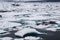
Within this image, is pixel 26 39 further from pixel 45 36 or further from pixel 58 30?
pixel 58 30

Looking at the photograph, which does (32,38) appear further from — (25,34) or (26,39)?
(25,34)

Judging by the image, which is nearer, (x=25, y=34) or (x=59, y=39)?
(x=59, y=39)

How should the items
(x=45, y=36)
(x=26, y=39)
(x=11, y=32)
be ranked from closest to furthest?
(x=26, y=39)
(x=45, y=36)
(x=11, y=32)

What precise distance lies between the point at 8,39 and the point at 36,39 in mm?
267

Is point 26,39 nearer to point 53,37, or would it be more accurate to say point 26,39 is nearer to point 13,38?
point 13,38

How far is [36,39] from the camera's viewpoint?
1424 mm

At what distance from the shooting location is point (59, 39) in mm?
1433

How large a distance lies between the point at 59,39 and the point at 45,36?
163 millimetres

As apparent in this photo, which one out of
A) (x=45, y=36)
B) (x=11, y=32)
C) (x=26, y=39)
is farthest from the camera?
(x=11, y=32)

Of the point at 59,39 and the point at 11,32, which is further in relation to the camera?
the point at 11,32

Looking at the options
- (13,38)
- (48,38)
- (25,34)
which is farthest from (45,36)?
(13,38)

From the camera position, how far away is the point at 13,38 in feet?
4.85

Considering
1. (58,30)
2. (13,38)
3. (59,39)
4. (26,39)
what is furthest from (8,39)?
(58,30)

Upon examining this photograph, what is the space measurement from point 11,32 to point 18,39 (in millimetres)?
285
